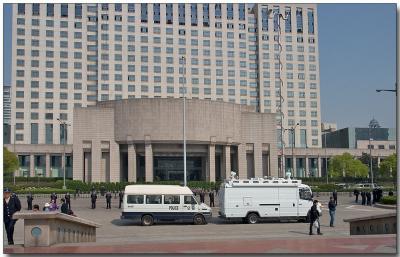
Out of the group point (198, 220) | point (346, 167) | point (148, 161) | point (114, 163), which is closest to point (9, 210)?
point (198, 220)

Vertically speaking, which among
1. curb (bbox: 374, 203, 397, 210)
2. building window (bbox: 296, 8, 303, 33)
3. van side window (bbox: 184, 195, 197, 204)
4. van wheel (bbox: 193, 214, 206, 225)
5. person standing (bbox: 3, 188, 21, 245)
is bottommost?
curb (bbox: 374, 203, 397, 210)

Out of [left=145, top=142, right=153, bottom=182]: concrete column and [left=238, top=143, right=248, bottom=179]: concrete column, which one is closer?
[left=145, top=142, right=153, bottom=182]: concrete column

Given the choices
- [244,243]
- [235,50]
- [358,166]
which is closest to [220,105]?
[358,166]

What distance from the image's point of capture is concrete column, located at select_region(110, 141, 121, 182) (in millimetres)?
86938

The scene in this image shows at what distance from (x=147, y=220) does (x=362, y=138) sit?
396 feet

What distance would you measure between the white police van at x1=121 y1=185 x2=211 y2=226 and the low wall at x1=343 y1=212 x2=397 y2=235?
984cm

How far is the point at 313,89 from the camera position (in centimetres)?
13912

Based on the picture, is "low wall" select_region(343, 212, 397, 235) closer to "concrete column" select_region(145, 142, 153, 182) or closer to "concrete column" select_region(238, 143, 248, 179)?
"concrete column" select_region(145, 142, 153, 182)

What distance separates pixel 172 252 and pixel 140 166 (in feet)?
266

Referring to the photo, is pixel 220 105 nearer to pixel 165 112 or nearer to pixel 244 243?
pixel 165 112

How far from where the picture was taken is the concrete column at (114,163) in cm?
8694

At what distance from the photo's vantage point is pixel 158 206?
1172 inches

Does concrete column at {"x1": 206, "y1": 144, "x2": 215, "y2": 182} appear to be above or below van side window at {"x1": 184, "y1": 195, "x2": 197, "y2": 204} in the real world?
above

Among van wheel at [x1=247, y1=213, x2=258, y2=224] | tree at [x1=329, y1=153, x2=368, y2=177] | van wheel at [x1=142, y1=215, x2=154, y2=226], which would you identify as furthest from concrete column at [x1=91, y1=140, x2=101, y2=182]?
van wheel at [x1=247, y1=213, x2=258, y2=224]
